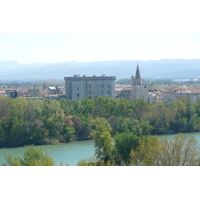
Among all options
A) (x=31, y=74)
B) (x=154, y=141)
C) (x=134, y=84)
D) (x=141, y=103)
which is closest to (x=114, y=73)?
(x=31, y=74)

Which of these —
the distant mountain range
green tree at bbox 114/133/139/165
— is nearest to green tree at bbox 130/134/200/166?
green tree at bbox 114/133/139/165

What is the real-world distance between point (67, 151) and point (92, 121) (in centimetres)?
295

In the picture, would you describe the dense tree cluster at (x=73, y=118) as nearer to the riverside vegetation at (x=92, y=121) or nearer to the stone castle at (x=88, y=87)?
the riverside vegetation at (x=92, y=121)

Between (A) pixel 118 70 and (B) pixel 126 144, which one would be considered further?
(A) pixel 118 70

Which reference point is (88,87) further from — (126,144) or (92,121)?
(126,144)

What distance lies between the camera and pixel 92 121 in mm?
14570

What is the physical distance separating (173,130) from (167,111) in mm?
780

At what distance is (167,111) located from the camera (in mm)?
16078

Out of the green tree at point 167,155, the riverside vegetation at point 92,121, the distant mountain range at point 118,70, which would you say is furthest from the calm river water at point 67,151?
the distant mountain range at point 118,70

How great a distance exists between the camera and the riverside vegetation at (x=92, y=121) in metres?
8.44

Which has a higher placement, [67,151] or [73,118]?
[73,118]

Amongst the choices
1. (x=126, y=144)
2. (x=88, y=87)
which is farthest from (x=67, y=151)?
(x=88, y=87)

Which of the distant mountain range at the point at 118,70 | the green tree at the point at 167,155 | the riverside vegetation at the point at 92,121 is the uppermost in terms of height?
the green tree at the point at 167,155

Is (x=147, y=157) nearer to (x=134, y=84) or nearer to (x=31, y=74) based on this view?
(x=134, y=84)
